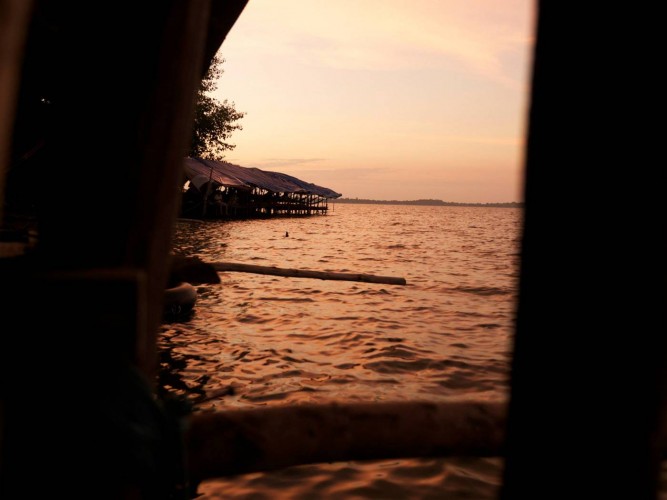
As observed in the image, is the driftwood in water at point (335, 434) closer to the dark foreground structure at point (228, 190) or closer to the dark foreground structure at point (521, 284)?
the dark foreground structure at point (521, 284)

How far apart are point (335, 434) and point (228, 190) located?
46.6 meters

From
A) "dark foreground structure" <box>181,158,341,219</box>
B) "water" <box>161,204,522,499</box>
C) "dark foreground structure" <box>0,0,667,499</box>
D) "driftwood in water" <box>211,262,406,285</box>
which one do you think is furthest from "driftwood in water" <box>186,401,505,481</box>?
"dark foreground structure" <box>181,158,341,219</box>

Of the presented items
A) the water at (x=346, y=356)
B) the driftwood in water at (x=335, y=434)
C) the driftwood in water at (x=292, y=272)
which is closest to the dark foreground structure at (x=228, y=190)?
the water at (x=346, y=356)

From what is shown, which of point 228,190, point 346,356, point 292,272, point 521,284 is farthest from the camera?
point 228,190

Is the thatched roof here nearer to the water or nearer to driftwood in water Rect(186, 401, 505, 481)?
the water

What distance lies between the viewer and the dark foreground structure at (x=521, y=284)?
3.82 ft

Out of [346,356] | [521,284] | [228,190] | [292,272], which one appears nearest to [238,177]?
[228,190]

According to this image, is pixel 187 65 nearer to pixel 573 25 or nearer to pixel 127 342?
pixel 127 342

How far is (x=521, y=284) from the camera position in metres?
1.32

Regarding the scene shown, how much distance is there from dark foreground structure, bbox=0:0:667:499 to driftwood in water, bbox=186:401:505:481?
0.82m

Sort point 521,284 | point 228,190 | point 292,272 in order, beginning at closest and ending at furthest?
point 521,284, point 292,272, point 228,190

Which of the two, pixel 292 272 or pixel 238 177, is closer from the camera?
pixel 292 272

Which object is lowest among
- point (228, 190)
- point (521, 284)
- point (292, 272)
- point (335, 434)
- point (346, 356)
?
point (346, 356)

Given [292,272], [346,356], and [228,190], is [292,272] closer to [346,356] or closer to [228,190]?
[346,356]
